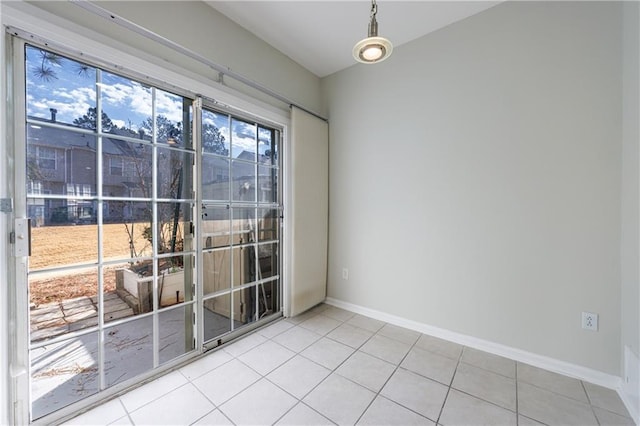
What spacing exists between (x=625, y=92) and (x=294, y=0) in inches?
96.2

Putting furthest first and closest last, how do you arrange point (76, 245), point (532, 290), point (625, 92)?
point (532, 290) → point (625, 92) → point (76, 245)

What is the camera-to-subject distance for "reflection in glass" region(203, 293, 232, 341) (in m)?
2.13

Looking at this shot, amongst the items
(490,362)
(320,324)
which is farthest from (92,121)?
(490,362)

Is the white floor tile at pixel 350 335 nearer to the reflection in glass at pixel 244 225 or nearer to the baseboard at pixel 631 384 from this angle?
the reflection in glass at pixel 244 225

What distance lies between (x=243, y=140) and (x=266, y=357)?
196 centimetres

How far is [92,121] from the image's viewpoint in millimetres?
1509

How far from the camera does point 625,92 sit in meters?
1.62

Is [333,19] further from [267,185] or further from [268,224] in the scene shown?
[268,224]

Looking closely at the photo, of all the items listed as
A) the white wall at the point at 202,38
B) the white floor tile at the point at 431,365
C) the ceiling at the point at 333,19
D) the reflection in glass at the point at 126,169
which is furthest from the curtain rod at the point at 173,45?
the white floor tile at the point at 431,365

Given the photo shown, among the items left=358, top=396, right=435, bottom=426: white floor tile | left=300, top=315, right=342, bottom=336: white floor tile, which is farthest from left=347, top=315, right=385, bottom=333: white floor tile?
left=358, top=396, right=435, bottom=426: white floor tile

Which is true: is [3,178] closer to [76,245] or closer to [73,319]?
[76,245]

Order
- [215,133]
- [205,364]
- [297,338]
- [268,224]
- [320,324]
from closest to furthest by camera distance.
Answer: [205,364], [215,133], [297,338], [320,324], [268,224]

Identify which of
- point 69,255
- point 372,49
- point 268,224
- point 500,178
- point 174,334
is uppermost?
point 372,49

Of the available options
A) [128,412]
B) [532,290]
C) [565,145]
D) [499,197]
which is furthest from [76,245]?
[565,145]
